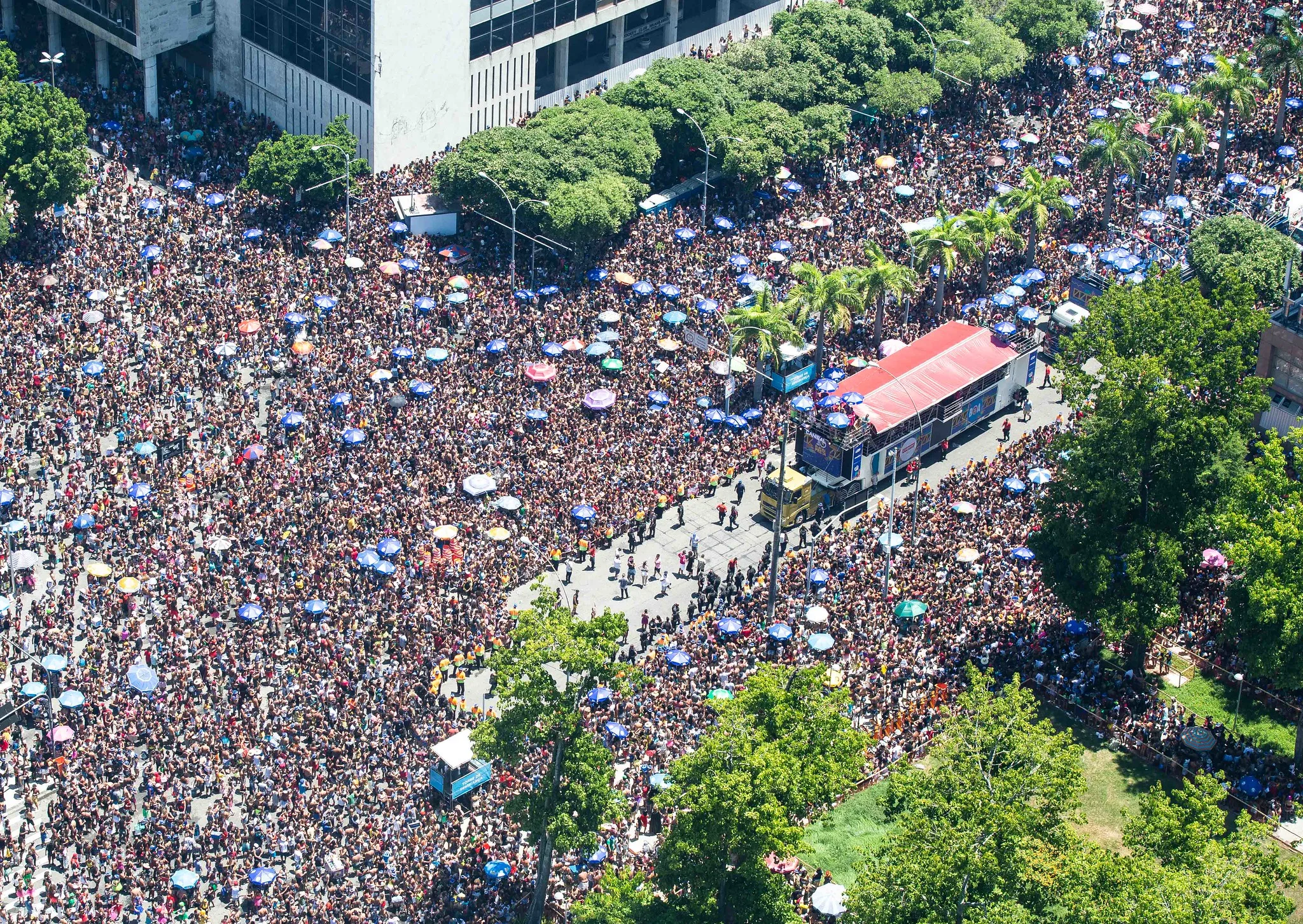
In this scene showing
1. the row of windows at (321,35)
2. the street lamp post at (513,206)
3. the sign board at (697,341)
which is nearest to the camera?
the sign board at (697,341)

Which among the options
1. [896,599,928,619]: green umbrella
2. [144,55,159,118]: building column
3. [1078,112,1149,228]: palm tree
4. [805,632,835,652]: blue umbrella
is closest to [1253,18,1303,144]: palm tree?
[1078,112,1149,228]: palm tree

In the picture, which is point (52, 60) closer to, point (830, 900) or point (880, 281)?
point (880, 281)

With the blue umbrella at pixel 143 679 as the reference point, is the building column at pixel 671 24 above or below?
above

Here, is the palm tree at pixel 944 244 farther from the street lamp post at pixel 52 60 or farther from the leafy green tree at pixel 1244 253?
the street lamp post at pixel 52 60

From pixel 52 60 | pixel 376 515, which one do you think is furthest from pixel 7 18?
pixel 376 515

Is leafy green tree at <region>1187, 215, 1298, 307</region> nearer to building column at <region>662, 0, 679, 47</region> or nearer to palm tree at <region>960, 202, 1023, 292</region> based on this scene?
palm tree at <region>960, 202, 1023, 292</region>

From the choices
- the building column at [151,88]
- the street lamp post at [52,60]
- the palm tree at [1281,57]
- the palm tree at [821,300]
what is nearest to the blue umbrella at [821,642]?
the palm tree at [821,300]
